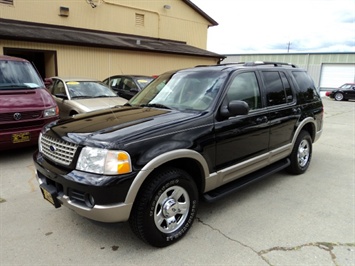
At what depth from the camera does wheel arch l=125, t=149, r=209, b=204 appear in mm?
2619

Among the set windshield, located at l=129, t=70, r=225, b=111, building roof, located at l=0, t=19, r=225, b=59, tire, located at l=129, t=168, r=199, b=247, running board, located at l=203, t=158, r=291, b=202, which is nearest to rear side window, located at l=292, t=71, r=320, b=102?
running board, located at l=203, t=158, r=291, b=202

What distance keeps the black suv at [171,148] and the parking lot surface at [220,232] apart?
11.8 inches

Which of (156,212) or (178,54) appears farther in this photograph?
(178,54)

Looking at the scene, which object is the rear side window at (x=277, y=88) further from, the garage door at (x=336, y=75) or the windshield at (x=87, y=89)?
the garage door at (x=336, y=75)

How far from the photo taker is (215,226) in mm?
3371

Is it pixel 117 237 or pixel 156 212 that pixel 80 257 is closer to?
pixel 117 237

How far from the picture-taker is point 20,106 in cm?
545

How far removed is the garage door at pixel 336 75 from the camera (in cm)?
3222

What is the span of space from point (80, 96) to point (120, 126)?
17.9 feet

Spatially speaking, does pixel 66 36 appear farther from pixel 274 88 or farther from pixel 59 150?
pixel 59 150

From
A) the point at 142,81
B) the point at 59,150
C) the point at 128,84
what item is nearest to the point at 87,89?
the point at 128,84

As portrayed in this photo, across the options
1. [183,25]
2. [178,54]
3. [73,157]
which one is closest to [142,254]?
[73,157]

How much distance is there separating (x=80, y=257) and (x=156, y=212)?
2.72ft

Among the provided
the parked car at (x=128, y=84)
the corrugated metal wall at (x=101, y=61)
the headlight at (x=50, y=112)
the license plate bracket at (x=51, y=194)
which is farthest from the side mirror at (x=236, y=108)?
the corrugated metal wall at (x=101, y=61)
